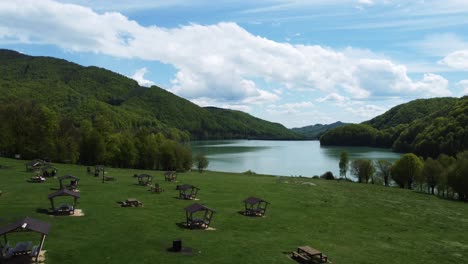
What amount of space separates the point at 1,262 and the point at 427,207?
174ft

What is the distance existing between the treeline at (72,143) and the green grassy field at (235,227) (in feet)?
87.3

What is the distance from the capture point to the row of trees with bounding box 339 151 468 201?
2726 inches

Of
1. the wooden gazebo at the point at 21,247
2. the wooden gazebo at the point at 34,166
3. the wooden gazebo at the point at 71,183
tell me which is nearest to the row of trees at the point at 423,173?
the wooden gazebo at the point at 71,183

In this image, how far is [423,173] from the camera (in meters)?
81.4

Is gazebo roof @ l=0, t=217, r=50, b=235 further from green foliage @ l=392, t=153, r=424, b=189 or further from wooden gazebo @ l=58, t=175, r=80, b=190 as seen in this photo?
green foliage @ l=392, t=153, r=424, b=189

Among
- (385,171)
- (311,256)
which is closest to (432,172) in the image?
(385,171)

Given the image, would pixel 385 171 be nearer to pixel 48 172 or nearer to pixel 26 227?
pixel 48 172

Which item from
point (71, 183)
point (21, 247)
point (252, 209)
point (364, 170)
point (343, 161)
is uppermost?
point (343, 161)

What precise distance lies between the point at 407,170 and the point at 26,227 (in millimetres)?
85809

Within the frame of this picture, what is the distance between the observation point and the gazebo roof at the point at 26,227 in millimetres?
20188

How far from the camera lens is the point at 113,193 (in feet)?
143

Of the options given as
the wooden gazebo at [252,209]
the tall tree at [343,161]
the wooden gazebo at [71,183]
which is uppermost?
the tall tree at [343,161]

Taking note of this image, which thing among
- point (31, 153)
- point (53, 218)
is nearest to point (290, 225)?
point (53, 218)

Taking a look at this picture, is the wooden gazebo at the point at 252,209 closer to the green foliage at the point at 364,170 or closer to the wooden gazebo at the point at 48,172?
the wooden gazebo at the point at 48,172
